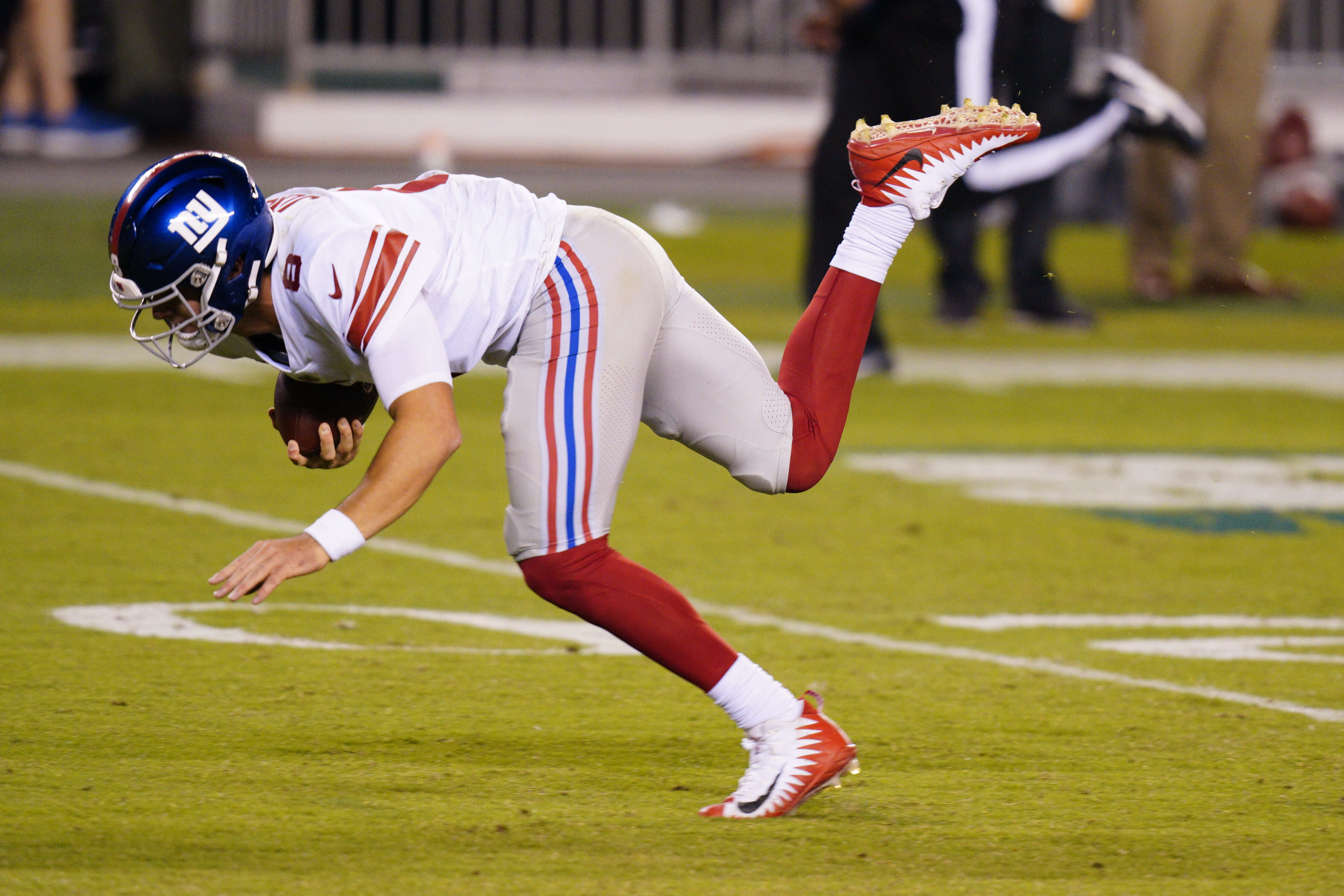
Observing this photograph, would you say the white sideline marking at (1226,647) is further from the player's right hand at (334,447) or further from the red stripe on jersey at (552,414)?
the player's right hand at (334,447)

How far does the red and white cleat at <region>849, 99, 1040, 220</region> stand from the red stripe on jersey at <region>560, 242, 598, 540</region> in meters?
0.81

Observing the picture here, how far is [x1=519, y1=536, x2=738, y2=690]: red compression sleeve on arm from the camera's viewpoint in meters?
3.68

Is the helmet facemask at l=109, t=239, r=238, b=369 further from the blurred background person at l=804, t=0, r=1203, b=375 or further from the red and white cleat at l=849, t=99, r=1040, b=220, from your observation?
the blurred background person at l=804, t=0, r=1203, b=375

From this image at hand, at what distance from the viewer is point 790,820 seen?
369 centimetres

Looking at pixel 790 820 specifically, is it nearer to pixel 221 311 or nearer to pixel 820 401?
pixel 820 401

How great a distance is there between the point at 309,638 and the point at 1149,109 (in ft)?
21.8

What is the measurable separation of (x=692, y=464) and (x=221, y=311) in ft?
14.5

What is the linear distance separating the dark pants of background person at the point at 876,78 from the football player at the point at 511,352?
16.3 feet

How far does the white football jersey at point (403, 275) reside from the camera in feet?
11.5

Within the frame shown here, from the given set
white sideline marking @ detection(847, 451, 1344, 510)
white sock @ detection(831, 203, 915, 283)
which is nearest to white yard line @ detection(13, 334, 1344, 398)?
white sideline marking @ detection(847, 451, 1344, 510)

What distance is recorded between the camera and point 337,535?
3.37m

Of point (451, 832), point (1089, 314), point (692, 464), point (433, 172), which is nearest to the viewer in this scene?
point (451, 832)

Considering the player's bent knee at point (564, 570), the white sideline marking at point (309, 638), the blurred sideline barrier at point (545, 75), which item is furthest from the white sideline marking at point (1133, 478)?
the blurred sideline barrier at point (545, 75)

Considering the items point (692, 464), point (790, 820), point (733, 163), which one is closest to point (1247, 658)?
point (790, 820)
